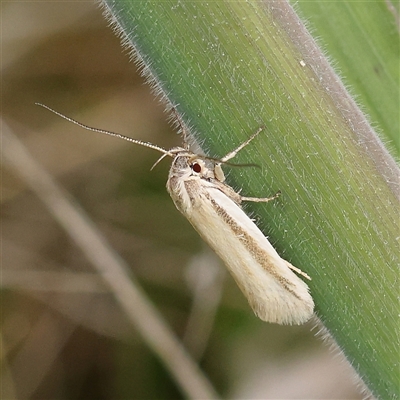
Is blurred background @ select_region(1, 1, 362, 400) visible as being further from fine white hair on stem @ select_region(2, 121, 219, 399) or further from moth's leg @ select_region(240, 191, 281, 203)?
moth's leg @ select_region(240, 191, 281, 203)

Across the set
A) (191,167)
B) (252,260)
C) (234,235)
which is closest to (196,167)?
(191,167)

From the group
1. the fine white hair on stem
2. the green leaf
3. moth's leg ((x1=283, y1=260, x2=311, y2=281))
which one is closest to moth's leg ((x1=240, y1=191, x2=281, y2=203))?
the green leaf

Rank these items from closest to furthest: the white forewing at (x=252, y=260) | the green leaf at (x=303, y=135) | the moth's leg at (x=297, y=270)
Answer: the green leaf at (x=303, y=135), the moth's leg at (x=297, y=270), the white forewing at (x=252, y=260)

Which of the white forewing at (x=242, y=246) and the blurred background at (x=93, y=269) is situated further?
the blurred background at (x=93, y=269)

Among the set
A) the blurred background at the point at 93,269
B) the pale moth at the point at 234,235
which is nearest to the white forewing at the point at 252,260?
the pale moth at the point at 234,235

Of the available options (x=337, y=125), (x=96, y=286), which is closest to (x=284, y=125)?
(x=337, y=125)

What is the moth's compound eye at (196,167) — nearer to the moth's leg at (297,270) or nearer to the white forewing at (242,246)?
the white forewing at (242,246)
